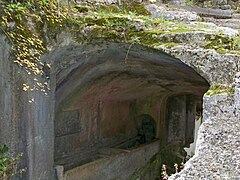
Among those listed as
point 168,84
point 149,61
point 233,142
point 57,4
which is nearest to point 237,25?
point 149,61

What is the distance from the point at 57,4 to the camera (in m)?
4.87

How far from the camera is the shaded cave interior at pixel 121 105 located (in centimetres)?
612

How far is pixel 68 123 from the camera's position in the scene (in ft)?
23.7

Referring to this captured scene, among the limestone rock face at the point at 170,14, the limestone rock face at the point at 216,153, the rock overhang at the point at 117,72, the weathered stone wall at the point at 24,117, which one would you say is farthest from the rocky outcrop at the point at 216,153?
the limestone rock face at the point at 170,14

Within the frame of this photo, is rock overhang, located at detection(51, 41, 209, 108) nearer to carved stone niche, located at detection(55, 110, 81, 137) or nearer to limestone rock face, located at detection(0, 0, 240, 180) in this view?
limestone rock face, located at detection(0, 0, 240, 180)

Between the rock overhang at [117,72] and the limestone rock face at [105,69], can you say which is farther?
the rock overhang at [117,72]

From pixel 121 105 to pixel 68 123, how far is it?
94.0 inches

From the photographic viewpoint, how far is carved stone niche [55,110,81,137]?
6.97 m

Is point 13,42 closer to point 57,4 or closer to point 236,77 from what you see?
point 57,4

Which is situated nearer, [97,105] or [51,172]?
[51,172]

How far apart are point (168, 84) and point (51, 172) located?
143 inches

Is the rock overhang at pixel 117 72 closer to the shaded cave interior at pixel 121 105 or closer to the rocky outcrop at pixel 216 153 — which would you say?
the shaded cave interior at pixel 121 105

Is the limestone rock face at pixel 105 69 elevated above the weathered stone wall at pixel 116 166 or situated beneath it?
elevated above

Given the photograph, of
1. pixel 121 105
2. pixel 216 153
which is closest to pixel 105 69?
pixel 121 105
